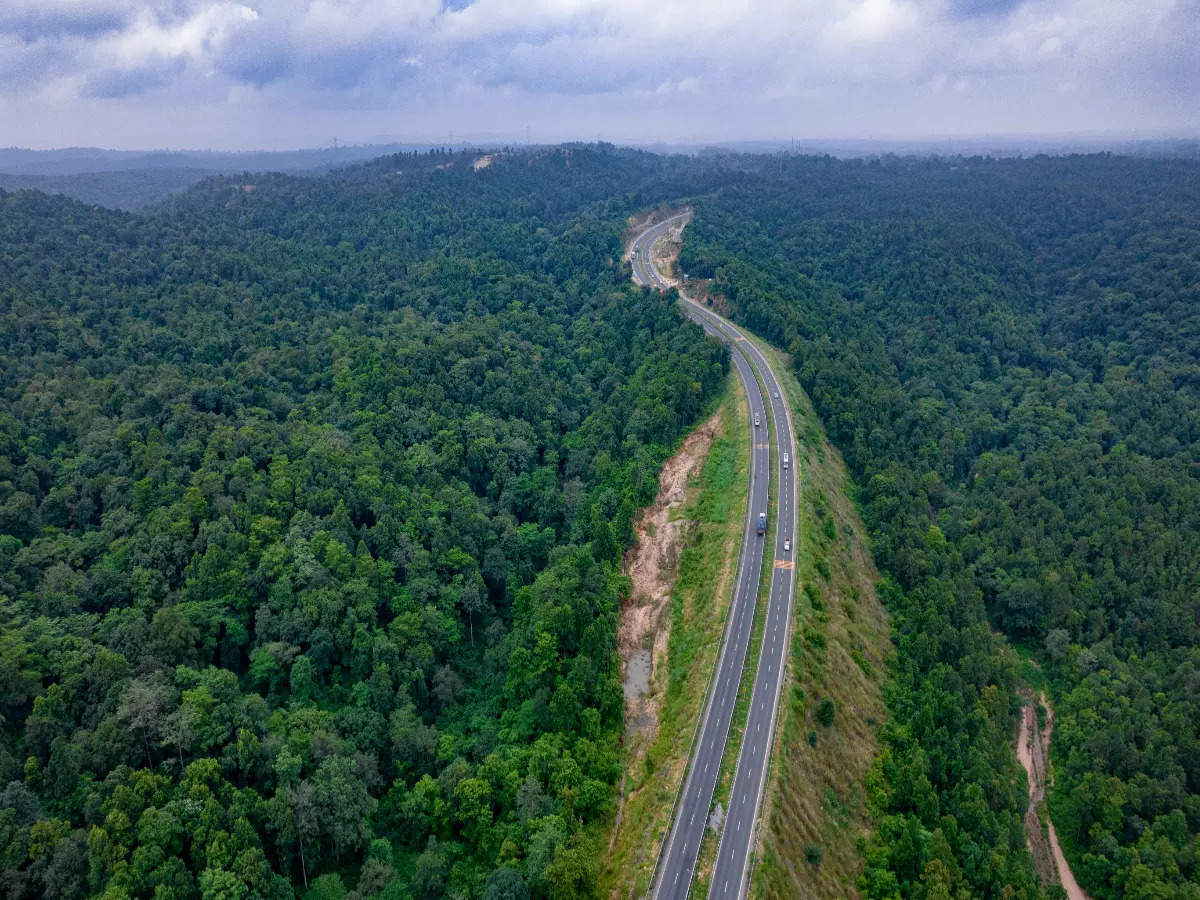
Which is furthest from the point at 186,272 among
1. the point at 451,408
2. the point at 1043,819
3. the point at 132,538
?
the point at 1043,819

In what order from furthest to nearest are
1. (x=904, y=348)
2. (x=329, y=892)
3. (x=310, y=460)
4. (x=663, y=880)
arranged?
(x=904, y=348) < (x=310, y=460) < (x=329, y=892) < (x=663, y=880)

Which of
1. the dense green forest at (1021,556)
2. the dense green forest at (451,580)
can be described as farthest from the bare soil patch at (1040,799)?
the dense green forest at (451,580)

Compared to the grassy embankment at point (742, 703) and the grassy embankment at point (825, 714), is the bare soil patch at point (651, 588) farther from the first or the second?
the grassy embankment at point (825, 714)

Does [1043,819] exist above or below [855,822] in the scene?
below

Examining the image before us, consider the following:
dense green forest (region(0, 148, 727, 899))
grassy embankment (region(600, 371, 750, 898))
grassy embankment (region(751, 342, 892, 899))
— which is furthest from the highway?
dense green forest (region(0, 148, 727, 899))

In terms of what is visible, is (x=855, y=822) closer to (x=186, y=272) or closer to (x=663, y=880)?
(x=663, y=880)

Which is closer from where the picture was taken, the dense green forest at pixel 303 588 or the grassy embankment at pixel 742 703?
the grassy embankment at pixel 742 703
